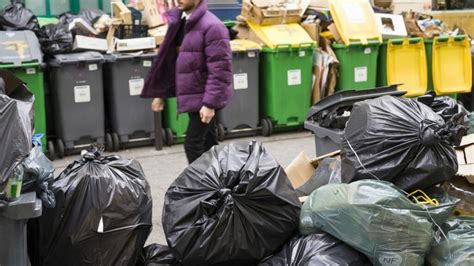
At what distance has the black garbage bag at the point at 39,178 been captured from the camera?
9.95ft

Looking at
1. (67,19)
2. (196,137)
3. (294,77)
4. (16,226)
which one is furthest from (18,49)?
(16,226)

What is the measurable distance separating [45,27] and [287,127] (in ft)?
9.69

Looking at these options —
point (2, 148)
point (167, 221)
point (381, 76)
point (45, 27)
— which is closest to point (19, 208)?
point (2, 148)

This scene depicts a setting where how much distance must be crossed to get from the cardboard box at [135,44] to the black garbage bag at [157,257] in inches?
151

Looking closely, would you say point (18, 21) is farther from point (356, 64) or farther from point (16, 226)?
point (16, 226)

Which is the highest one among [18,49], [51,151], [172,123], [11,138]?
[18,49]

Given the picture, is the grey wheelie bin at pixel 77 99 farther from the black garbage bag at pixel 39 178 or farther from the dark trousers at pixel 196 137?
the black garbage bag at pixel 39 178

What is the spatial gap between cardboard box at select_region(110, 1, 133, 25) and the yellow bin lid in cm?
114

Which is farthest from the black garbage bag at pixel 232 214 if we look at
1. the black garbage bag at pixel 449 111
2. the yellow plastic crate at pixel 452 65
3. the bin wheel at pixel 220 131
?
the yellow plastic crate at pixel 452 65

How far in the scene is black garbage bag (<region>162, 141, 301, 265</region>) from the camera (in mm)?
3176

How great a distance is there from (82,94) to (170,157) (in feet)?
3.59

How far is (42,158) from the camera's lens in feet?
10.8

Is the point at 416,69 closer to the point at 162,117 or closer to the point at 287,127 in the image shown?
the point at 287,127

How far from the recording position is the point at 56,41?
6996mm
